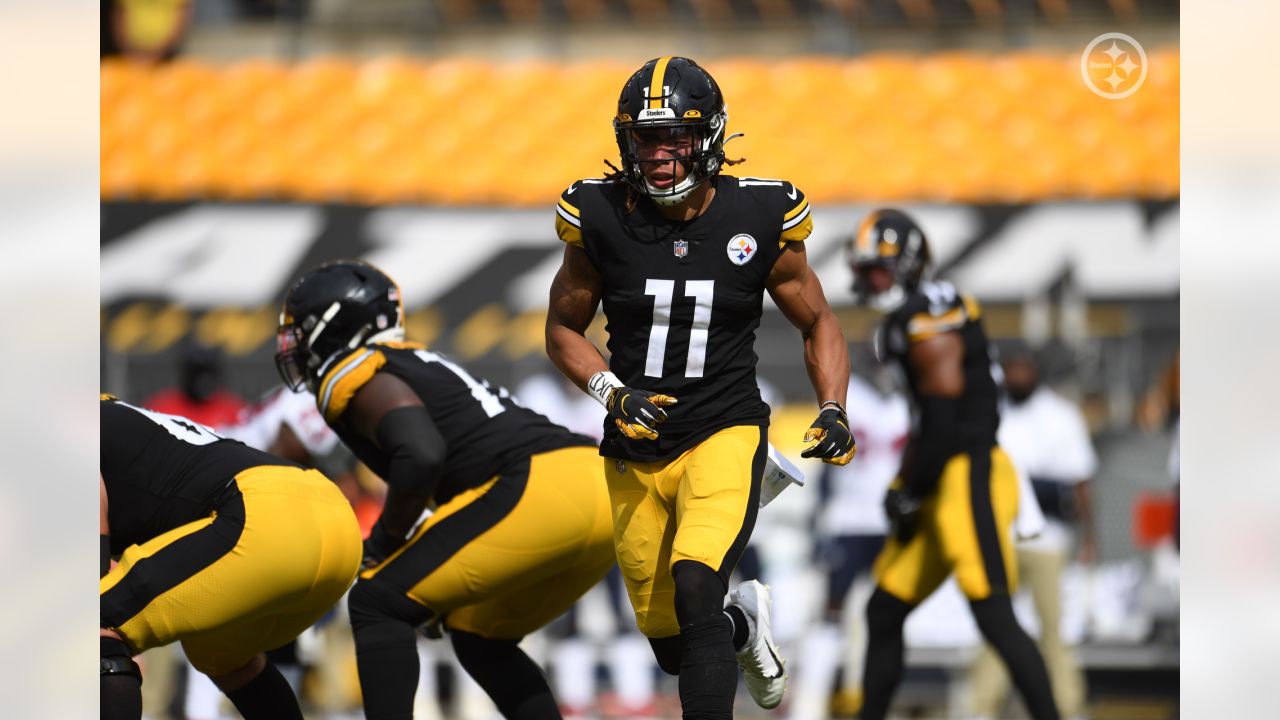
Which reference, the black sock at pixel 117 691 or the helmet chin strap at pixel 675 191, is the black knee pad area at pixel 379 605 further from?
the helmet chin strap at pixel 675 191

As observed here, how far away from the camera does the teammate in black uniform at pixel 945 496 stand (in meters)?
5.89

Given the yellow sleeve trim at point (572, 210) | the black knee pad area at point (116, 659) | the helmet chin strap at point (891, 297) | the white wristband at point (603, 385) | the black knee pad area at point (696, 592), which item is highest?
the helmet chin strap at point (891, 297)

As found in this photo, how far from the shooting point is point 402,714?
15.0 feet

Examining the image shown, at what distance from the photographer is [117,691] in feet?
12.9

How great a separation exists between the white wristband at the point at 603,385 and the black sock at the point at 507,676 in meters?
1.09

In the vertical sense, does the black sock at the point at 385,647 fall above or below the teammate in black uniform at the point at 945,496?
below

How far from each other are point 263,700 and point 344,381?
3.18 ft

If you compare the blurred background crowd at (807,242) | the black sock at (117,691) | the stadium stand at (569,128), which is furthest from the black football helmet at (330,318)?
the stadium stand at (569,128)

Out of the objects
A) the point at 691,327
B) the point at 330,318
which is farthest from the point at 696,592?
the point at 330,318

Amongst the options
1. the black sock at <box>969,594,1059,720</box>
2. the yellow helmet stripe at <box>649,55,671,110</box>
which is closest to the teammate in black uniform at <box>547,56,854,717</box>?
the yellow helmet stripe at <box>649,55,671,110</box>

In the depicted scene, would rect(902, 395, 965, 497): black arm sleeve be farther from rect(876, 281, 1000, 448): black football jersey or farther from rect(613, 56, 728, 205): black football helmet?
rect(613, 56, 728, 205): black football helmet
